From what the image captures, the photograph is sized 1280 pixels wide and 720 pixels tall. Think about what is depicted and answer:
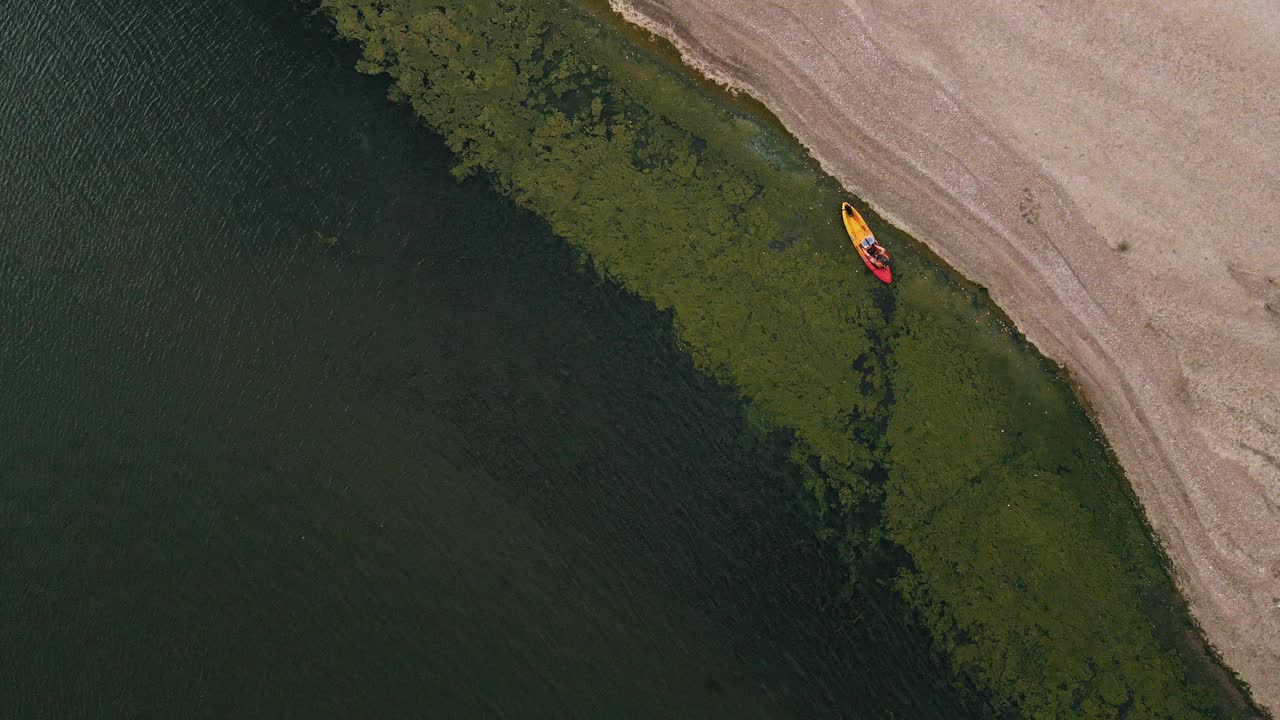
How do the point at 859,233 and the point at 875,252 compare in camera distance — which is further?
the point at 859,233

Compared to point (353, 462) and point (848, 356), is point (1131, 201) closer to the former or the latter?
point (848, 356)

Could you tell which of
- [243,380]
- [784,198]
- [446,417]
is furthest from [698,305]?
[243,380]

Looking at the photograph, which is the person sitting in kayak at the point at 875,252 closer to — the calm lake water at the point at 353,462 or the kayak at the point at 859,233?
the kayak at the point at 859,233

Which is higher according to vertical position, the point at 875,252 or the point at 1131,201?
the point at 1131,201

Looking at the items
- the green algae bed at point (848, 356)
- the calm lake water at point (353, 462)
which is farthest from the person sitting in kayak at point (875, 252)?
the calm lake water at point (353, 462)

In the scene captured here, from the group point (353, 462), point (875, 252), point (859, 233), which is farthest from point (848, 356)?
point (353, 462)

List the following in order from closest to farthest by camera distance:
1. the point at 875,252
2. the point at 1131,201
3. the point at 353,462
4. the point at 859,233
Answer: the point at 1131,201 → the point at 353,462 → the point at 875,252 → the point at 859,233

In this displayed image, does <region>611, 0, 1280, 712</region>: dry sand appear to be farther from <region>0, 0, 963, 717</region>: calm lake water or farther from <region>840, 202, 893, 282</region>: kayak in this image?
<region>0, 0, 963, 717</region>: calm lake water

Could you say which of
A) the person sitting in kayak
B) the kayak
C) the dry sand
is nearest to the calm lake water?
the kayak
